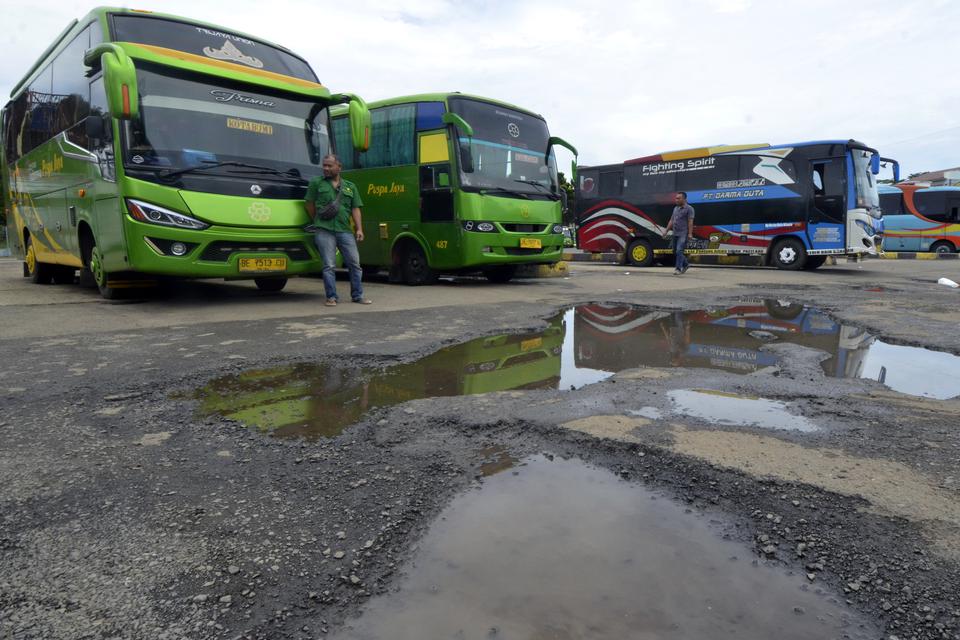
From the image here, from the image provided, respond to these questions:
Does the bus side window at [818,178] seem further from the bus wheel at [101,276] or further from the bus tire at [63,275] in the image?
the bus tire at [63,275]

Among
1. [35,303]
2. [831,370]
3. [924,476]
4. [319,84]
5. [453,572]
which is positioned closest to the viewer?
[453,572]

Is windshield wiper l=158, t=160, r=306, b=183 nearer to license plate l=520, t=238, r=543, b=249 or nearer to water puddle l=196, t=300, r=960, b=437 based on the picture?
water puddle l=196, t=300, r=960, b=437

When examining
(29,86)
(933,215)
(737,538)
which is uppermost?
(29,86)

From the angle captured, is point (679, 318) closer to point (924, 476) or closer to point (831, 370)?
point (831, 370)

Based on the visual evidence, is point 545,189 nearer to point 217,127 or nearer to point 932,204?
point 217,127

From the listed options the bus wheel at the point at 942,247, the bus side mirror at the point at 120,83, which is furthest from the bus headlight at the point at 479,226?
the bus wheel at the point at 942,247

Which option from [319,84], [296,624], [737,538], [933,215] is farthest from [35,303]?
[933,215]

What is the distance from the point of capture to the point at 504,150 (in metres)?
10.5

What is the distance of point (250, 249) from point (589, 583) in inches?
254

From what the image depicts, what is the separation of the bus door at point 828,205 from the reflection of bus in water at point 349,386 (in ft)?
42.3

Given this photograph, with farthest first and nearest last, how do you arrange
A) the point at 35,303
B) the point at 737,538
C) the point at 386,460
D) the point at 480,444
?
the point at 35,303, the point at 480,444, the point at 386,460, the point at 737,538

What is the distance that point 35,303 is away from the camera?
7652mm

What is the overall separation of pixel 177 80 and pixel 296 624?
7067 mm

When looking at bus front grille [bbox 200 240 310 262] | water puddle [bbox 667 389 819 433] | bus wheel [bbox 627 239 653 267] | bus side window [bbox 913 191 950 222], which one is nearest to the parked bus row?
bus front grille [bbox 200 240 310 262]
